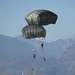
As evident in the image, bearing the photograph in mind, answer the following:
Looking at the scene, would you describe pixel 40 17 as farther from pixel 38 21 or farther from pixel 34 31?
pixel 34 31

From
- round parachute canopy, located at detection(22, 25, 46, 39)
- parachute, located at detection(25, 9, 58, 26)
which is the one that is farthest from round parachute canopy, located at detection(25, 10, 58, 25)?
round parachute canopy, located at detection(22, 25, 46, 39)

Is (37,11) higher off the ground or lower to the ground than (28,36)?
higher

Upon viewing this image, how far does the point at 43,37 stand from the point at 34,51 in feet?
7.28

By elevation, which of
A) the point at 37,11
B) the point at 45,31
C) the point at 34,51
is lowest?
the point at 34,51

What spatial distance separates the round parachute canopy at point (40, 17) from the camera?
133 ft

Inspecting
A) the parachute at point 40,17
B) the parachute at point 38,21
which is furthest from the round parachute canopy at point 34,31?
the parachute at point 40,17

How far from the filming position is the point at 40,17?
40.7 m

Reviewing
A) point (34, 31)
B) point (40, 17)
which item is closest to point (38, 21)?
point (40, 17)

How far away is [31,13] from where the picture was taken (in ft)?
134

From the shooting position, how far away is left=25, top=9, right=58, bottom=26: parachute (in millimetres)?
40531

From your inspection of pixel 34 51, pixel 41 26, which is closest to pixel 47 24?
pixel 41 26

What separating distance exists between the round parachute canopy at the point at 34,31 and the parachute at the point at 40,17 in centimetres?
51

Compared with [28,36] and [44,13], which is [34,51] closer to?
[28,36]

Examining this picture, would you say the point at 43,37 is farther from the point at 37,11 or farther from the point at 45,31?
the point at 37,11
